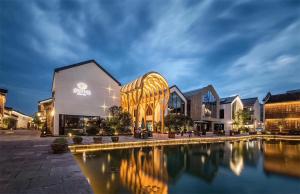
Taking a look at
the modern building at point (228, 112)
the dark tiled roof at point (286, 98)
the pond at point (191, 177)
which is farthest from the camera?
the modern building at point (228, 112)

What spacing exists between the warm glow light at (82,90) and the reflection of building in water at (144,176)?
18971 millimetres

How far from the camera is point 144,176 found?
826cm

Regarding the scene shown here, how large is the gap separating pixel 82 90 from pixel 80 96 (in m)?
0.89

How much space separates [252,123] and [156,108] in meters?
30.4

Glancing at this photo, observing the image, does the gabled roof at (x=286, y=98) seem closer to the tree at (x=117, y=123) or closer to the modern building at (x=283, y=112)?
the modern building at (x=283, y=112)

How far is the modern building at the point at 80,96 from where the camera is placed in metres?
26.1

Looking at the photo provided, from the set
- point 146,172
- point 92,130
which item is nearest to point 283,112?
point 92,130

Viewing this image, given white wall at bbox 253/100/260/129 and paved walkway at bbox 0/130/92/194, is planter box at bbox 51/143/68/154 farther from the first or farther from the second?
white wall at bbox 253/100/260/129

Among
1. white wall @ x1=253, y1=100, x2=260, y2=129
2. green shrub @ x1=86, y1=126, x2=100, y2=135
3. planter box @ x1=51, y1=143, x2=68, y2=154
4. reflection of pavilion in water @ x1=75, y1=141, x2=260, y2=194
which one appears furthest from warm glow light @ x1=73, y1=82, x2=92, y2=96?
white wall @ x1=253, y1=100, x2=260, y2=129

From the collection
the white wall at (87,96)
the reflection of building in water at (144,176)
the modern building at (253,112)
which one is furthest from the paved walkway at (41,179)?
the modern building at (253,112)

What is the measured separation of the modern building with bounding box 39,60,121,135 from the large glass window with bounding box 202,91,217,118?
22.1 m

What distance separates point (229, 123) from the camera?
4934 cm

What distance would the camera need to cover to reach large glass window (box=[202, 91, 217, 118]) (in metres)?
44.7

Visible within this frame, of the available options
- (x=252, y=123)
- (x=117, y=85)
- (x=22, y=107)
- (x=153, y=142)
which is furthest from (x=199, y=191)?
(x=22, y=107)
